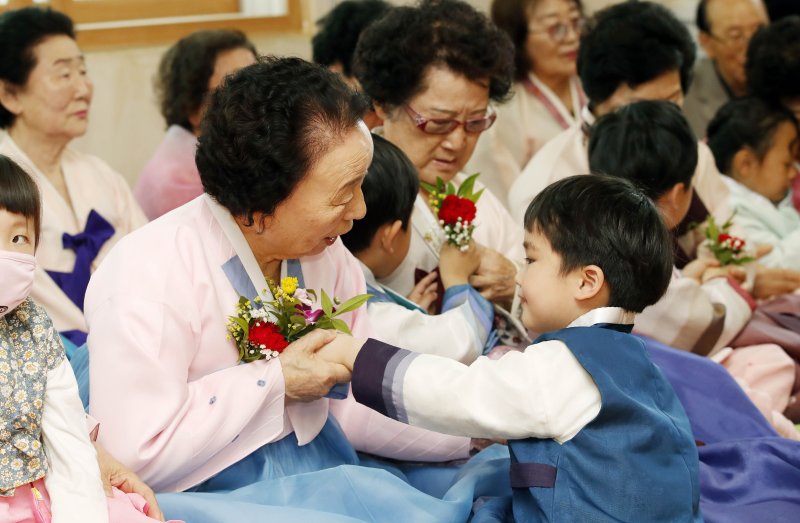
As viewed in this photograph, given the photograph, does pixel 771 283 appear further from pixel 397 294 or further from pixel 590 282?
pixel 590 282

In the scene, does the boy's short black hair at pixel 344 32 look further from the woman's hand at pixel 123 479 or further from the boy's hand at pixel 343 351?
the woman's hand at pixel 123 479

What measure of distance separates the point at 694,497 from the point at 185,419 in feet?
3.58

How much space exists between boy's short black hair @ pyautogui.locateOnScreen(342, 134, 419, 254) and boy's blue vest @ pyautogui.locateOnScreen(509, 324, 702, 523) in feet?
2.56

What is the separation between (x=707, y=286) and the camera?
3.65m

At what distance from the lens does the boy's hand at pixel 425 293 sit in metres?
3.12

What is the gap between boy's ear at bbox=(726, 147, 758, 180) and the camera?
468cm

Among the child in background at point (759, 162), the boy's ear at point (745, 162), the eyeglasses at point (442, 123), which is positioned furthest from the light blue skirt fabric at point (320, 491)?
the boy's ear at point (745, 162)

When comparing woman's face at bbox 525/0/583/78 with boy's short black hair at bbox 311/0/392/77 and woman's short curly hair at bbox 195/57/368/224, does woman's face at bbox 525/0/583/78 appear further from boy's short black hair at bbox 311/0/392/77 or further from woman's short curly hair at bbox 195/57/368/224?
woman's short curly hair at bbox 195/57/368/224

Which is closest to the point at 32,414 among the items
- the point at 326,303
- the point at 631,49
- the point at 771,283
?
the point at 326,303

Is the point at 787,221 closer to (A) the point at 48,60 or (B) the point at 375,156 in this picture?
(B) the point at 375,156

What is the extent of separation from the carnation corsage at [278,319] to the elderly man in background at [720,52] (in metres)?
3.71

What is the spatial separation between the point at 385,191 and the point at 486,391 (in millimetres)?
814

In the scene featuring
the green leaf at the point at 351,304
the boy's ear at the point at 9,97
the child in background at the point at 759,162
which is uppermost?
the boy's ear at the point at 9,97

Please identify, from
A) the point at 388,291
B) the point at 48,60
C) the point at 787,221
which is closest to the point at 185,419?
the point at 388,291
